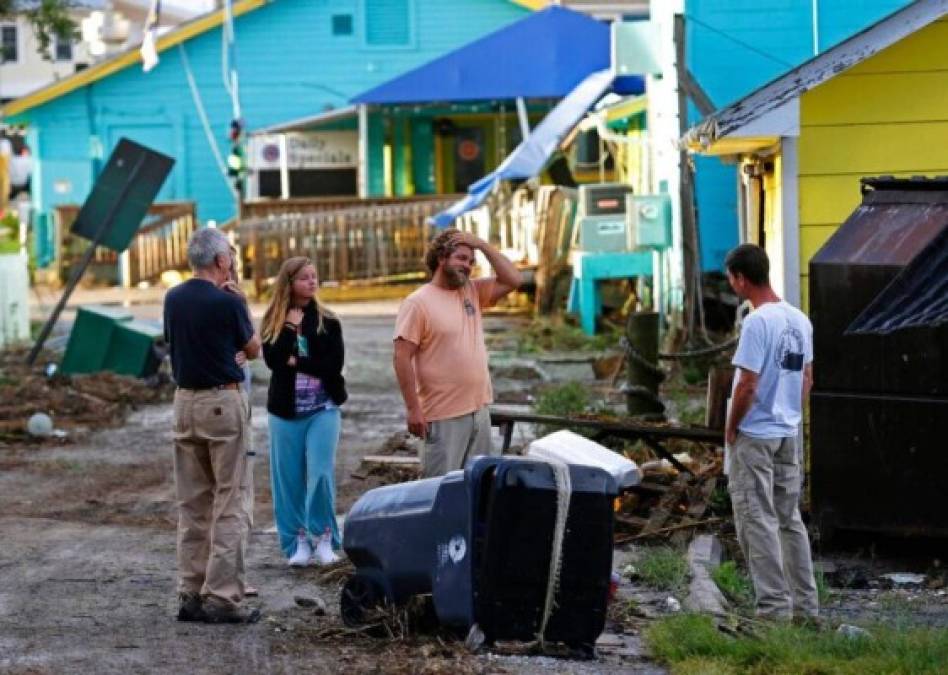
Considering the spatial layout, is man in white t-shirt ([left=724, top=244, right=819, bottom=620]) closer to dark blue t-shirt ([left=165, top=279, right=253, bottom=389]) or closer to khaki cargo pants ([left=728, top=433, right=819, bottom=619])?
khaki cargo pants ([left=728, top=433, right=819, bottom=619])

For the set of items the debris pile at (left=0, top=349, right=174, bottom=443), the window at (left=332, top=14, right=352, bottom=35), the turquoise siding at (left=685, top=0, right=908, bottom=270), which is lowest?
the debris pile at (left=0, top=349, right=174, bottom=443)

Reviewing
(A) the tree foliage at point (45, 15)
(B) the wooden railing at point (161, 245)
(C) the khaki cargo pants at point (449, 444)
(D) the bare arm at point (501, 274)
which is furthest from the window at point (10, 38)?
(C) the khaki cargo pants at point (449, 444)

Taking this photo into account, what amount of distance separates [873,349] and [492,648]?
3789 millimetres

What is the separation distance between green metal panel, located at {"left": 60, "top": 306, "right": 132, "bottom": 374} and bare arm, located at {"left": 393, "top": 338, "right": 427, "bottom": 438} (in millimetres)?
10307

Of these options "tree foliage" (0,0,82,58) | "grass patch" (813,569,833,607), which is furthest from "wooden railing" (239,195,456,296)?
"grass patch" (813,569,833,607)

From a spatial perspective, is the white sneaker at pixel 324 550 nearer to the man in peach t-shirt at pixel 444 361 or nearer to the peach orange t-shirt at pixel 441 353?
the man in peach t-shirt at pixel 444 361

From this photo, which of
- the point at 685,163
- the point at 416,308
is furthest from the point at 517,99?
the point at 416,308

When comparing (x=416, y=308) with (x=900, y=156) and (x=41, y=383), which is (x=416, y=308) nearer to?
(x=900, y=156)

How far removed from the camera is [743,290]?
28.3ft

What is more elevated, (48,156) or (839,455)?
(48,156)

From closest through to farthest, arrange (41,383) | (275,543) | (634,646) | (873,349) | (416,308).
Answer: (634,646) < (416,308) < (873,349) < (275,543) < (41,383)

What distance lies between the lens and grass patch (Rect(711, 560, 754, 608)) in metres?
9.58

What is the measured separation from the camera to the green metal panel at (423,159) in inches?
1526

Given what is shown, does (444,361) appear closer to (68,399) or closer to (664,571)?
(664,571)
